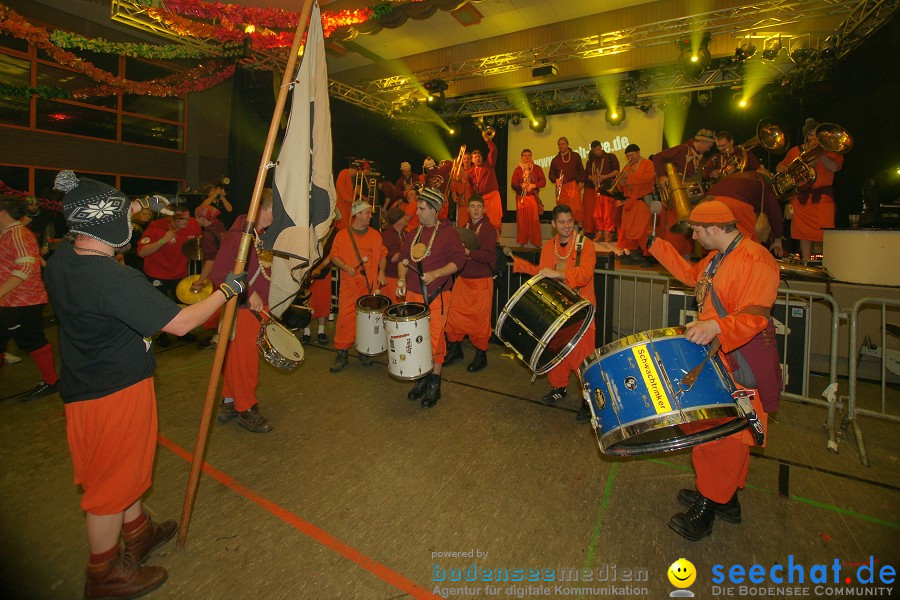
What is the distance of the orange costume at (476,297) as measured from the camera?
221 inches

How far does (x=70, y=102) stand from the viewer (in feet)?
38.9

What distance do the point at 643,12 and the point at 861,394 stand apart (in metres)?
9.83

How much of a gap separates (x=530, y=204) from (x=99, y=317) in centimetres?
1004

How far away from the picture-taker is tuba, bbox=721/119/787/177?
6616 mm

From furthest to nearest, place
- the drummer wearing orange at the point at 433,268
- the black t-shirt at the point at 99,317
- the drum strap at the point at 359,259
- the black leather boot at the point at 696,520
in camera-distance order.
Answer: the drum strap at the point at 359,259 → the drummer wearing orange at the point at 433,268 → the black leather boot at the point at 696,520 → the black t-shirt at the point at 99,317

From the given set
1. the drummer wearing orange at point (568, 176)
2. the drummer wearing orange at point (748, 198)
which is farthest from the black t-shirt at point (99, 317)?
the drummer wearing orange at point (568, 176)

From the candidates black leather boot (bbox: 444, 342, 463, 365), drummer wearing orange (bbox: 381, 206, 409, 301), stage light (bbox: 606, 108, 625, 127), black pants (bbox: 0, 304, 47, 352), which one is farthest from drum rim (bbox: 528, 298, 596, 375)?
stage light (bbox: 606, 108, 625, 127)

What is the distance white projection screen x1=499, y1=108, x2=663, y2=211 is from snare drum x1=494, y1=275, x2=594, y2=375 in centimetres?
983

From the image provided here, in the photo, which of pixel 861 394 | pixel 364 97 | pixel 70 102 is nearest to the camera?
pixel 861 394

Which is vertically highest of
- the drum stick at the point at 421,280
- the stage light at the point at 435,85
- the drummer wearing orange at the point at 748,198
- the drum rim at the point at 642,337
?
the stage light at the point at 435,85

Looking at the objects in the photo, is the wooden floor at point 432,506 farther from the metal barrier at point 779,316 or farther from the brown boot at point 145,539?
the metal barrier at point 779,316

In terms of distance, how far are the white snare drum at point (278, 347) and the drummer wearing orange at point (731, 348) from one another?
292 cm

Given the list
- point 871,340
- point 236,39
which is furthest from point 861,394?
point 236,39

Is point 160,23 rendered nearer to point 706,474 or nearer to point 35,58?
point 35,58
